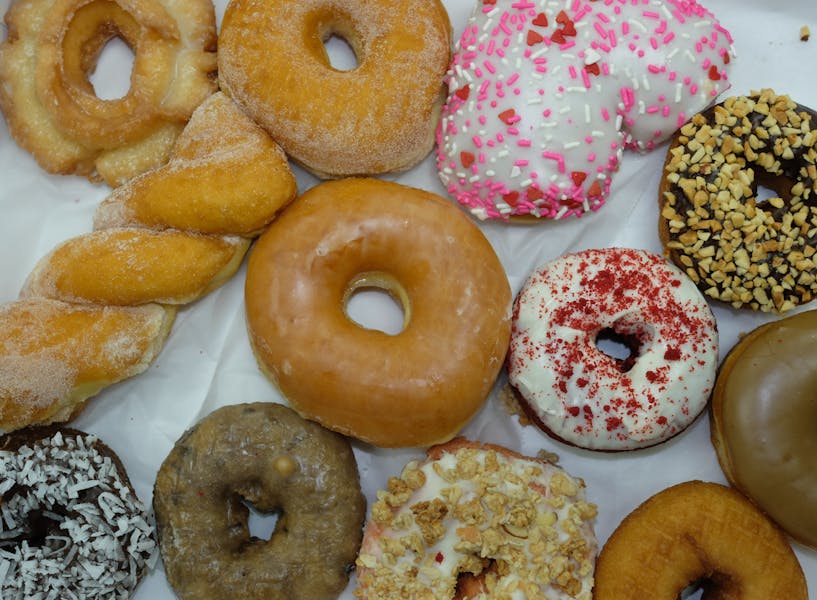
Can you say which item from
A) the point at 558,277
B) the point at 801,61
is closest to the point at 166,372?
the point at 558,277

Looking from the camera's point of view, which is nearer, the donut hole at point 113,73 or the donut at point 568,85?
the donut at point 568,85

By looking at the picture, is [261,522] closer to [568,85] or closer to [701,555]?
[701,555]

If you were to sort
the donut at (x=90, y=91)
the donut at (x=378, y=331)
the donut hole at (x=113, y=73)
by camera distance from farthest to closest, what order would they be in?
1. the donut hole at (x=113, y=73)
2. the donut at (x=90, y=91)
3. the donut at (x=378, y=331)

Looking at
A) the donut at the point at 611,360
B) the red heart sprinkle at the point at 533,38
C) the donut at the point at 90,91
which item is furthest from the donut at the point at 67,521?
the red heart sprinkle at the point at 533,38

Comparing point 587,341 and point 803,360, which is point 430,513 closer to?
point 587,341

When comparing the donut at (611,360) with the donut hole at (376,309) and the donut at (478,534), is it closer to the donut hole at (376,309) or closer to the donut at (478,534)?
the donut at (478,534)

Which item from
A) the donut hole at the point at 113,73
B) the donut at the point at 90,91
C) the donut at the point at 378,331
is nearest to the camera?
the donut at the point at 378,331

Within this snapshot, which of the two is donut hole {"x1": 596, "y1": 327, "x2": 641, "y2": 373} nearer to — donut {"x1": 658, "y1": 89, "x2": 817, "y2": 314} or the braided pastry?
donut {"x1": 658, "y1": 89, "x2": 817, "y2": 314}

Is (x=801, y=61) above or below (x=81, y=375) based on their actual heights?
above
